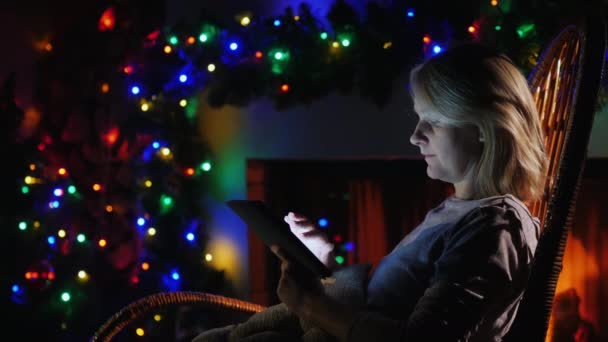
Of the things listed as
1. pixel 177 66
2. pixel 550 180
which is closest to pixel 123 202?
pixel 177 66

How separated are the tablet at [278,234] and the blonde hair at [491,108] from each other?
12.1 inches

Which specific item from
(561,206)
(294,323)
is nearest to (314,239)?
(294,323)

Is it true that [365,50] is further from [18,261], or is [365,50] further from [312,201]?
[18,261]

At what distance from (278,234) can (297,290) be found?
97 millimetres

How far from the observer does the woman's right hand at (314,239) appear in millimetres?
1358

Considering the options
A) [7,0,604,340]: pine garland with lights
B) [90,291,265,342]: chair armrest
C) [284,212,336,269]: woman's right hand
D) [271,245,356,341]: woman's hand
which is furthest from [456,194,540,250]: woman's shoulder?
[7,0,604,340]: pine garland with lights

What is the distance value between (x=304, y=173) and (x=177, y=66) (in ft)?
2.09

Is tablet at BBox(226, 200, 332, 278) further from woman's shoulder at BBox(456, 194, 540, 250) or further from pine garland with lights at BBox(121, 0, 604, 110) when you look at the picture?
pine garland with lights at BBox(121, 0, 604, 110)

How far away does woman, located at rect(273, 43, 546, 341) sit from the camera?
1.00m

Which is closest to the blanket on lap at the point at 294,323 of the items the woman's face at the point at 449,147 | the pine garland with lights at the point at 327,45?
the woman's face at the point at 449,147

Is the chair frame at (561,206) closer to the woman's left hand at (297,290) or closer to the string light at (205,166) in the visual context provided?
the woman's left hand at (297,290)

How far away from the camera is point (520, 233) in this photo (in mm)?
1057

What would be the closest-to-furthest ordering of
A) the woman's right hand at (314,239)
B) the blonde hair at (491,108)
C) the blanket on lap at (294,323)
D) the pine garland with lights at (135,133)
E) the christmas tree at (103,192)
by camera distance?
the blonde hair at (491,108)
the blanket on lap at (294,323)
the woman's right hand at (314,239)
the pine garland with lights at (135,133)
the christmas tree at (103,192)

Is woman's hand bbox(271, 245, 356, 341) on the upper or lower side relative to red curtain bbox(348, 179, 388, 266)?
upper
